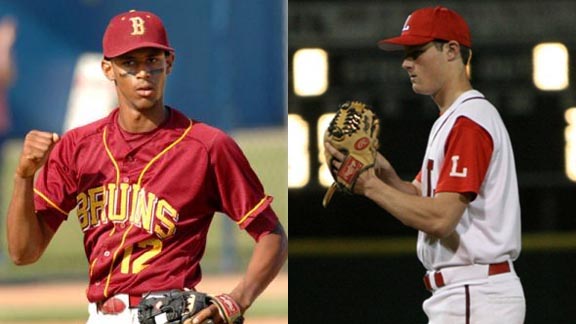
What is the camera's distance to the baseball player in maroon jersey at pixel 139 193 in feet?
10.2

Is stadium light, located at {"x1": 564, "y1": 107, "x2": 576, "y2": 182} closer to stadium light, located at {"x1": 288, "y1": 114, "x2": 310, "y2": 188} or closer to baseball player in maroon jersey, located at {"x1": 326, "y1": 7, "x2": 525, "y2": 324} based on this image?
stadium light, located at {"x1": 288, "y1": 114, "x2": 310, "y2": 188}

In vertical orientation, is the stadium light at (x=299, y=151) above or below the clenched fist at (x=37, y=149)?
below

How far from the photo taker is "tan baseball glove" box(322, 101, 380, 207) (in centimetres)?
316

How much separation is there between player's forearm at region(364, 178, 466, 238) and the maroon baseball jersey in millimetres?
385

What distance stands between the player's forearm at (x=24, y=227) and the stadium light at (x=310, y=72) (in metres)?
2.65

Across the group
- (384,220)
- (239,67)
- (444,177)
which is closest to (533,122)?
(384,220)

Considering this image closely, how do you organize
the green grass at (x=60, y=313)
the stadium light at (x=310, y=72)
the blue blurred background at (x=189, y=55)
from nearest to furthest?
the stadium light at (x=310, y=72) → the green grass at (x=60, y=313) → the blue blurred background at (x=189, y=55)

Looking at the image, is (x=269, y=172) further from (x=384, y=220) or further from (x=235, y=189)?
(x=235, y=189)

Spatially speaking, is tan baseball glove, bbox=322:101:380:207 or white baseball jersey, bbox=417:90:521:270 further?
tan baseball glove, bbox=322:101:380:207

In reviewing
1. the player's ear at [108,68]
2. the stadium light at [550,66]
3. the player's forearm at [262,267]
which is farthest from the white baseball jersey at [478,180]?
the stadium light at [550,66]

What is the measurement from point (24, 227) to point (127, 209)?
0.29 metres

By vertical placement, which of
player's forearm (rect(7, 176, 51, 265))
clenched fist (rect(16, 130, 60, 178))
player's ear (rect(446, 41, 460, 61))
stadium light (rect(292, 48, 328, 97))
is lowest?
player's forearm (rect(7, 176, 51, 265))

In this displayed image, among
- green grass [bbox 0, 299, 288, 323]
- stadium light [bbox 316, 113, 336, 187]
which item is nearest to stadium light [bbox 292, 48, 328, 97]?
stadium light [bbox 316, 113, 336, 187]

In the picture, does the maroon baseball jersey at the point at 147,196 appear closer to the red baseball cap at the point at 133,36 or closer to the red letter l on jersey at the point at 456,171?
the red baseball cap at the point at 133,36
